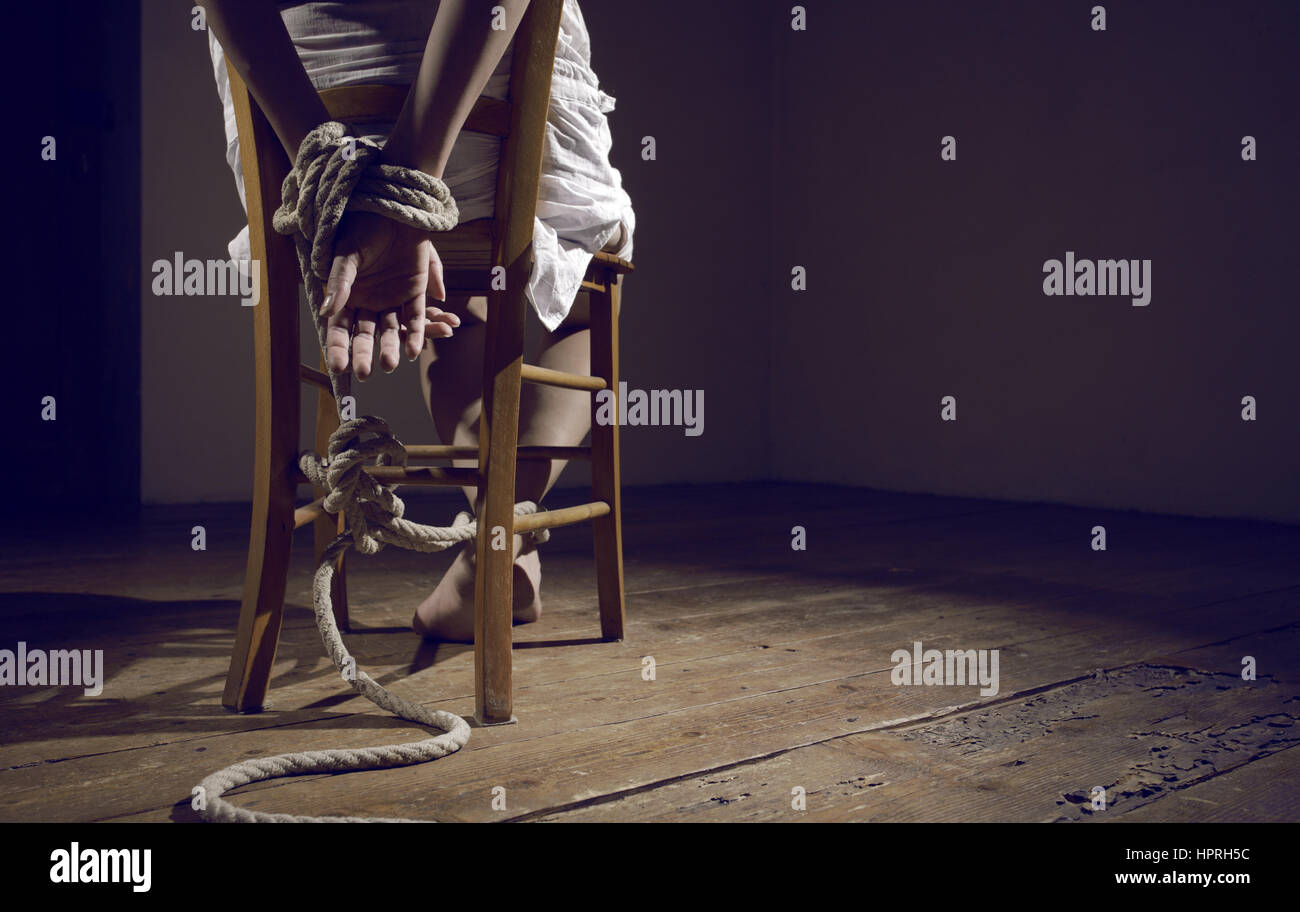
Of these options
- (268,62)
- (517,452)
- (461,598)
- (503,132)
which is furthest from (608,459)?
(268,62)

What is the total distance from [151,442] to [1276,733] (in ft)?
9.31

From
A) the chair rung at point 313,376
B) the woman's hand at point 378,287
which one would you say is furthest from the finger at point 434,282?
the chair rung at point 313,376

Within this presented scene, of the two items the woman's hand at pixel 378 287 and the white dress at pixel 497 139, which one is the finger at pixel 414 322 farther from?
the white dress at pixel 497 139

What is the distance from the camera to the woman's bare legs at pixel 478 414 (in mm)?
1319

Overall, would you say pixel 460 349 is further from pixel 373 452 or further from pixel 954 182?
pixel 954 182

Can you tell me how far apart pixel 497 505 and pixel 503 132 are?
351 millimetres

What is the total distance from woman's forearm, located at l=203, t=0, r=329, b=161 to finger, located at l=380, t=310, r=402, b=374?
183 mm

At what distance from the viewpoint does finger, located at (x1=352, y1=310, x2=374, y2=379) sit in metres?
0.85

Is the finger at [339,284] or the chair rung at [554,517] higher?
the finger at [339,284]

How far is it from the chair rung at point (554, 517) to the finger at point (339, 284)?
12.5 inches

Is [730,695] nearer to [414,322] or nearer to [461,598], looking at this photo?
[461,598]

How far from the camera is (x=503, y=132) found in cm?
98

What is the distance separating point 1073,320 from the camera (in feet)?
10.2
